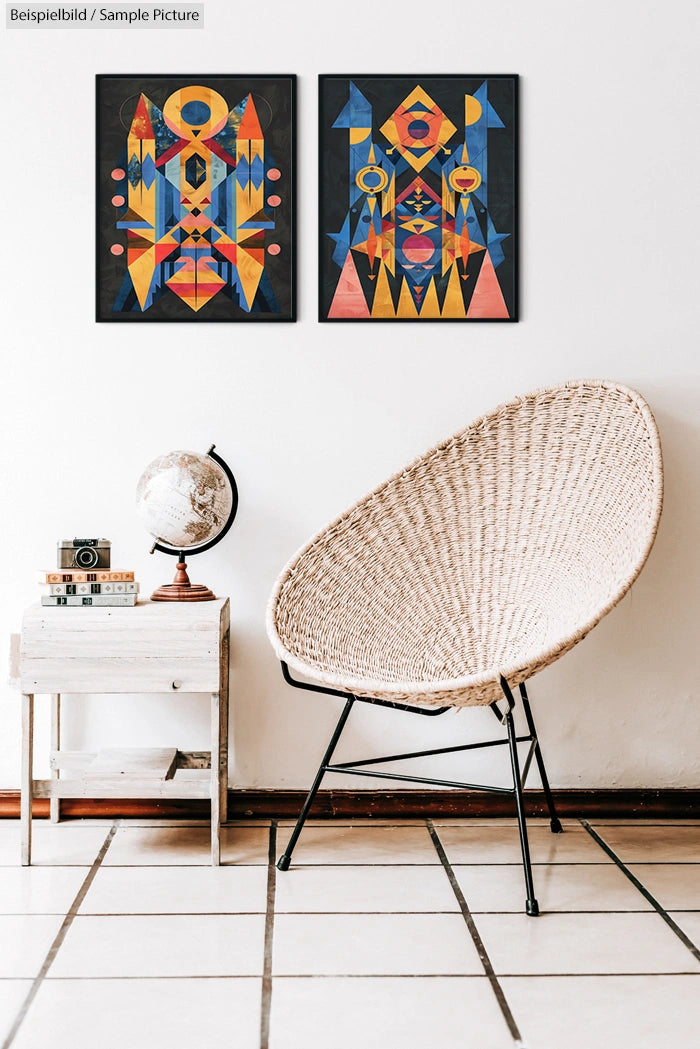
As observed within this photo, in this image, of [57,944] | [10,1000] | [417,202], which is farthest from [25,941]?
[417,202]

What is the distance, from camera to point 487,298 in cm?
246

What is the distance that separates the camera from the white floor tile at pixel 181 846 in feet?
7.09

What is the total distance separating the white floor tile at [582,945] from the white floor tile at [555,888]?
0.05 meters

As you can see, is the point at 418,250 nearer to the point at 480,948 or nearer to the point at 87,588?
the point at 87,588

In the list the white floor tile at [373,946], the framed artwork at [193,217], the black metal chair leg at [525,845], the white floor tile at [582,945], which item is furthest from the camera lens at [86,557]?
the white floor tile at [582,945]

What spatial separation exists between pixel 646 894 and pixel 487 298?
4.61 feet

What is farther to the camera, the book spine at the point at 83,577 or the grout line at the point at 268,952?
the book spine at the point at 83,577

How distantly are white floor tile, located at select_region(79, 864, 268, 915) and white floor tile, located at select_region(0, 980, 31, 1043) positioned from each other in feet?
0.96

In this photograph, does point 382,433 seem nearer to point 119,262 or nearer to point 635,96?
point 119,262

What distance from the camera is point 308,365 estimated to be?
247 cm

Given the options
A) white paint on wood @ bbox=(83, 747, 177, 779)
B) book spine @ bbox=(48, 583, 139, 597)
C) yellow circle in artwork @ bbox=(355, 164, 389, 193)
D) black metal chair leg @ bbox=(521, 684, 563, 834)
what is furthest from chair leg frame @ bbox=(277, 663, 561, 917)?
yellow circle in artwork @ bbox=(355, 164, 389, 193)

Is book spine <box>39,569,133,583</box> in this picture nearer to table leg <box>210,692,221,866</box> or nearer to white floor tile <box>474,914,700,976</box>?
table leg <box>210,692,221,866</box>

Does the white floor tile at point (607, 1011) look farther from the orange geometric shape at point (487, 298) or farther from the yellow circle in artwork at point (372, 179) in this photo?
the yellow circle in artwork at point (372, 179)

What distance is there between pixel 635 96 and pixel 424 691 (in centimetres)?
160
